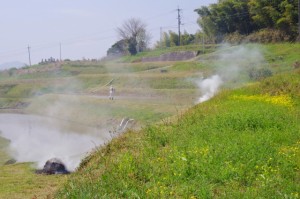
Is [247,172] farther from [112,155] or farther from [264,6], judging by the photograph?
[264,6]

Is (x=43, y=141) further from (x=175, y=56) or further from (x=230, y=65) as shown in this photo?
(x=175, y=56)

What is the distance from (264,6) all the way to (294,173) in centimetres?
4006

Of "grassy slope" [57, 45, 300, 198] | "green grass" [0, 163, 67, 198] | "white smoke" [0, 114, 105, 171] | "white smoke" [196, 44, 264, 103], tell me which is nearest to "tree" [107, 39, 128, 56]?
"white smoke" [196, 44, 264, 103]

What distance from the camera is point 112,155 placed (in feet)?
35.4

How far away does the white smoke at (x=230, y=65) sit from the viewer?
33.1m

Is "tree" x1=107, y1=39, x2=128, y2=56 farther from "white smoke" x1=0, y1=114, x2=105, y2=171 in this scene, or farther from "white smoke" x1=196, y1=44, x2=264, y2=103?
"white smoke" x1=0, y1=114, x2=105, y2=171

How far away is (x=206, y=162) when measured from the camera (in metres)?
8.01

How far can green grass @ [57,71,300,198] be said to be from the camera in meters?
7.03

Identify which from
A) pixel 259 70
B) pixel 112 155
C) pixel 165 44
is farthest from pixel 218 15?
pixel 112 155

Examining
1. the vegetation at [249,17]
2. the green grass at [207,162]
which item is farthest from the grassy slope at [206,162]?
the vegetation at [249,17]

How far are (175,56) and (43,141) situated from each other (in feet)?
98.3

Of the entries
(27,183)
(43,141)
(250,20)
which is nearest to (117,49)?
(250,20)

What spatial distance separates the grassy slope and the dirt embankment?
138 feet

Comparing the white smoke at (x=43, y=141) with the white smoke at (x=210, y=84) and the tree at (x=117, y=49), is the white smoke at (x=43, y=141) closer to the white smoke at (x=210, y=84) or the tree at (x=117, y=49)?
the white smoke at (x=210, y=84)
